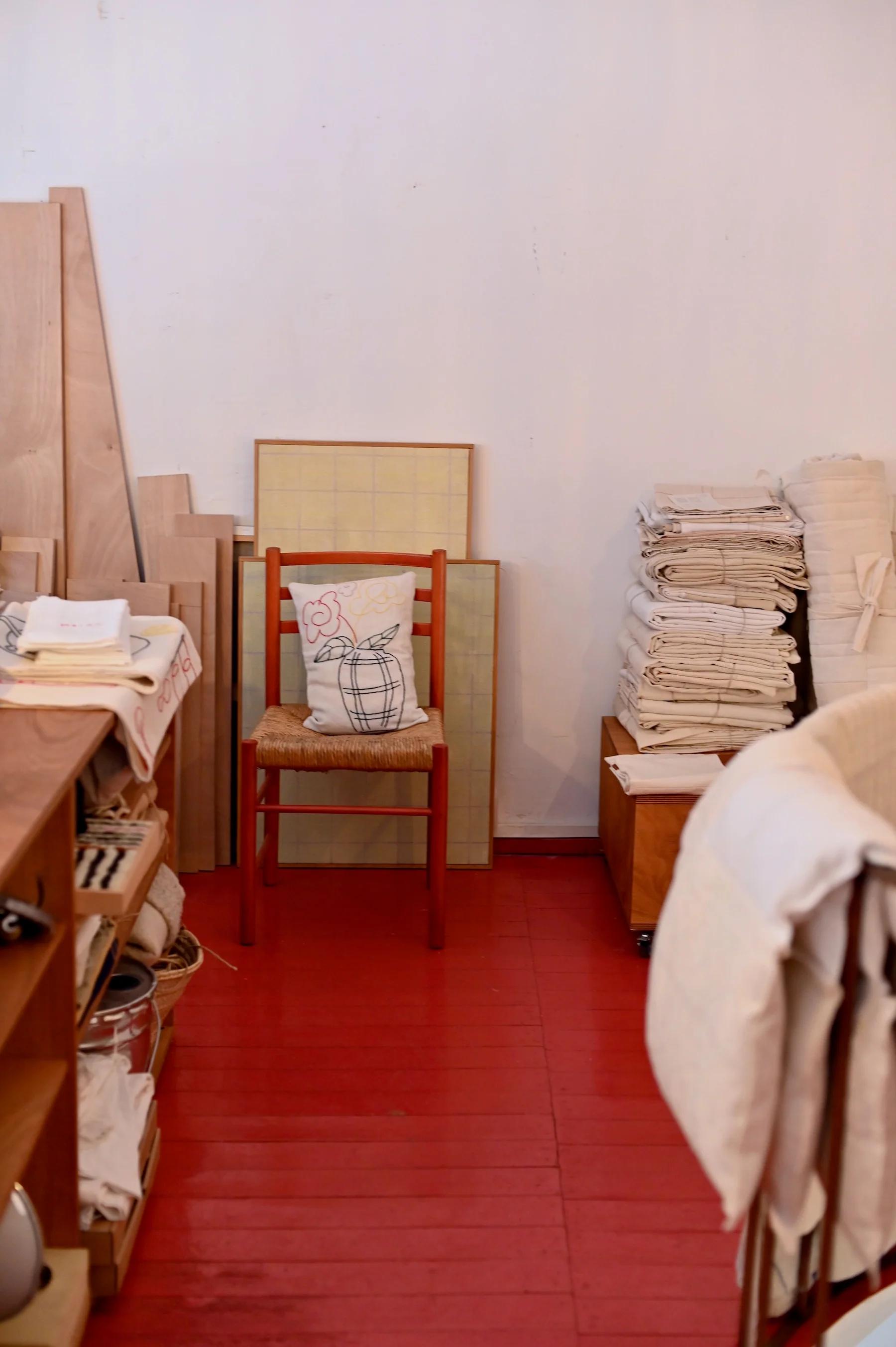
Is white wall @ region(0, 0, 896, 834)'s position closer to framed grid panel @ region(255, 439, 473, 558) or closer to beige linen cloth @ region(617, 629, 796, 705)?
framed grid panel @ region(255, 439, 473, 558)

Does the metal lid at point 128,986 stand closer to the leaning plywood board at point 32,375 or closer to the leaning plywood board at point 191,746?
the leaning plywood board at point 191,746

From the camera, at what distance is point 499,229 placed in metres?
3.60

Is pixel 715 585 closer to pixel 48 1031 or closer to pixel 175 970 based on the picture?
pixel 175 970

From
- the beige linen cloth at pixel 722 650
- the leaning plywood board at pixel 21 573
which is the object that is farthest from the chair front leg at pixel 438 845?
the leaning plywood board at pixel 21 573

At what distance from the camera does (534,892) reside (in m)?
3.66

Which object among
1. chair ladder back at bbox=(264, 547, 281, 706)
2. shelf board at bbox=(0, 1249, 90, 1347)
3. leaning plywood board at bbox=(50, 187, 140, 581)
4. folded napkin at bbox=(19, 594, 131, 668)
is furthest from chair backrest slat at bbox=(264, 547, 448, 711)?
shelf board at bbox=(0, 1249, 90, 1347)

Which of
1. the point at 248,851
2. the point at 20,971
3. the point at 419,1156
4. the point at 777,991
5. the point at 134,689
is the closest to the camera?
the point at 777,991

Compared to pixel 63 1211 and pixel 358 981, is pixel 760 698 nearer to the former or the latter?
pixel 358 981

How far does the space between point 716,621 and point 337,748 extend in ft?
3.54

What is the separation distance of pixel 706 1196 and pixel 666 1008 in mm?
1287

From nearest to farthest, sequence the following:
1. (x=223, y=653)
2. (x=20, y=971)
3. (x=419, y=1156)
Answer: (x=20, y=971), (x=419, y=1156), (x=223, y=653)

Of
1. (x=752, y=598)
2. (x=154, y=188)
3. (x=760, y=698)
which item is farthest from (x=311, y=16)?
(x=760, y=698)

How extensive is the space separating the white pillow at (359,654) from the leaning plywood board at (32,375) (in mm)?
772

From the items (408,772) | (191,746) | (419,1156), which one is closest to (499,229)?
(408,772)
